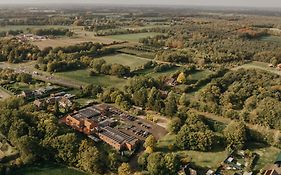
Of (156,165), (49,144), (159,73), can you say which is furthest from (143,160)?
(159,73)

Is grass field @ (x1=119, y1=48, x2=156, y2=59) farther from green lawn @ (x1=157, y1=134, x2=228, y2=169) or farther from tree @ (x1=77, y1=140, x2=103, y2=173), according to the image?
tree @ (x1=77, y1=140, x2=103, y2=173)

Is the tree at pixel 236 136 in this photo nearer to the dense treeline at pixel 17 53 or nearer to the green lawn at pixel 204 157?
the green lawn at pixel 204 157

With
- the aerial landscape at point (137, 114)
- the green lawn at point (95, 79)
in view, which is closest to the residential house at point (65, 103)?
the aerial landscape at point (137, 114)

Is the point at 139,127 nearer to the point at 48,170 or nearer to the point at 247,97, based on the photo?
the point at 48,170

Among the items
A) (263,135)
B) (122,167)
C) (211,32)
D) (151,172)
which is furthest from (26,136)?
(211,32)

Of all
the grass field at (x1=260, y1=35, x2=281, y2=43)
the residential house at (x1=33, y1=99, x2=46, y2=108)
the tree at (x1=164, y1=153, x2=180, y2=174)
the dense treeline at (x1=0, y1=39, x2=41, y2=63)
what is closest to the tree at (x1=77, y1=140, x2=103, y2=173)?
the tree at (x1=164, y1=153, x2=180, y2=174)

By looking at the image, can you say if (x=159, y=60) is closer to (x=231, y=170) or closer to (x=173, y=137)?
(x=173, y=137)
